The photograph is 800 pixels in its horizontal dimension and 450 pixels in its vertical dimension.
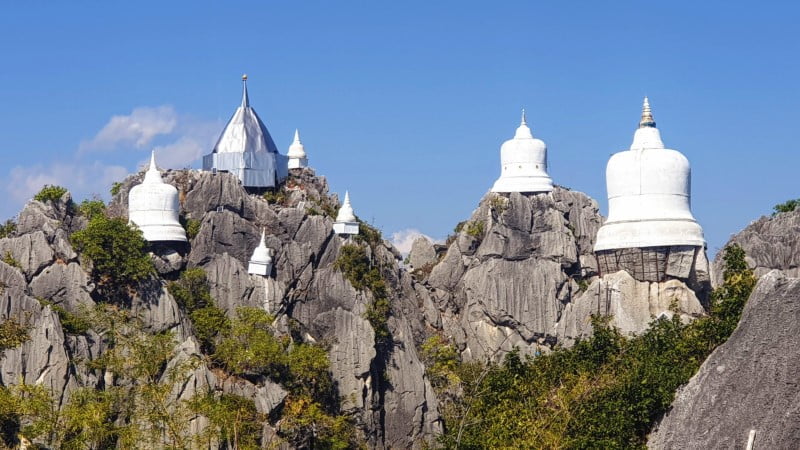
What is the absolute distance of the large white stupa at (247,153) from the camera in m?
69.2

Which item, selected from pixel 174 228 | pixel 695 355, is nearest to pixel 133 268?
pixel 174 228

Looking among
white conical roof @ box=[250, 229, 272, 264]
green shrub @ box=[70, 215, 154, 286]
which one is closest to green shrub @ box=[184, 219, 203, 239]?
white conical roof @ box=[250, 229, 272, 264]

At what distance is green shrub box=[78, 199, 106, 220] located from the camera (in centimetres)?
6519

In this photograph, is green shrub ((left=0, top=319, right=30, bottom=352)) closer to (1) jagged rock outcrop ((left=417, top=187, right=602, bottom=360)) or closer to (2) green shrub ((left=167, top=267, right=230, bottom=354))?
(2) green shrub ((left=167, top=267, right=230, bottom=354))

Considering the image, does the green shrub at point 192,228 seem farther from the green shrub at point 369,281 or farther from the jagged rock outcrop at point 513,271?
the jagged rock outcrop at point 513,271

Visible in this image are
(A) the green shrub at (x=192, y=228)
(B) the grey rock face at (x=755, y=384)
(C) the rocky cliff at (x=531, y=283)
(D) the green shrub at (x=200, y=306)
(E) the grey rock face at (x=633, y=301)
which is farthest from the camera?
(C) the rocky cliff at (x=531, y=283)

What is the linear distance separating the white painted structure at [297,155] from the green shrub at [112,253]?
14963mm

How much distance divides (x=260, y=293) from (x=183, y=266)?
11.2 ft

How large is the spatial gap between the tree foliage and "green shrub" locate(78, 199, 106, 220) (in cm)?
2186

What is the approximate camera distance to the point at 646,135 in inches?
2680

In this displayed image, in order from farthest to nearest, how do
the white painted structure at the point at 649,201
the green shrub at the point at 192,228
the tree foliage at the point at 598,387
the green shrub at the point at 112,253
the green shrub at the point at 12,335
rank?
the white painted structure at the point at 649,201 → the green shrub at the point at 192,228 → the green shrub at the point at 112,253 → the green shrub at the point at 12,335 → the tree foliage at the point at 598,387

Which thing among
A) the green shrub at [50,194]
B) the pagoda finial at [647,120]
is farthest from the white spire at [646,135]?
the green shrub at [50,194]

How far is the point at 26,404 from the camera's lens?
5047 cm

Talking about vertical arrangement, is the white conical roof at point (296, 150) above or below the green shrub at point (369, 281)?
above
